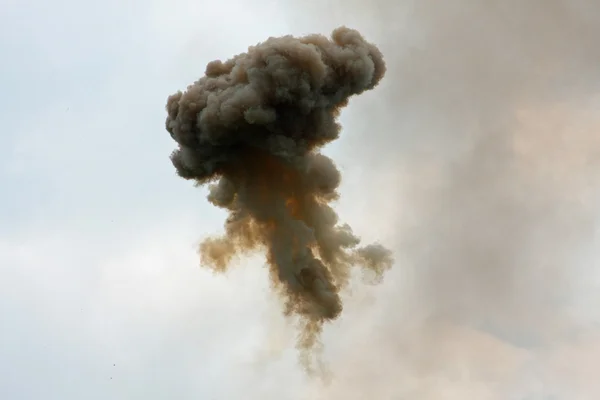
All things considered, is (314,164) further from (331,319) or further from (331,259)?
(331,319)

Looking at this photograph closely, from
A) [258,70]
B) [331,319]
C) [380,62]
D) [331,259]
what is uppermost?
[380,62]

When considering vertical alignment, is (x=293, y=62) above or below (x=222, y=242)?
above

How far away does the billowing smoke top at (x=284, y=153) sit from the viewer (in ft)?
164

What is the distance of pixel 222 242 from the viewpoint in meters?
55.3

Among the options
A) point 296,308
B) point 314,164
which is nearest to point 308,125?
point 314,164

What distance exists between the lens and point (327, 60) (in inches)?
2068

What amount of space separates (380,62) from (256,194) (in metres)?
14.3

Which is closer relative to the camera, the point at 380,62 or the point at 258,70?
the point at 258,70

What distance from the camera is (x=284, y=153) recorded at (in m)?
49.9

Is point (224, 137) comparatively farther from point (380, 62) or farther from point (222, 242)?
point (380, 62)

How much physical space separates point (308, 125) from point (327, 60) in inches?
201

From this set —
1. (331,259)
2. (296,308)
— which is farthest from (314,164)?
(296,308)

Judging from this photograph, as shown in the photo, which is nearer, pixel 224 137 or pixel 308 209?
pixel 224 137

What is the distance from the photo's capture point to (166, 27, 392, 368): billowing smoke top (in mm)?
50031
